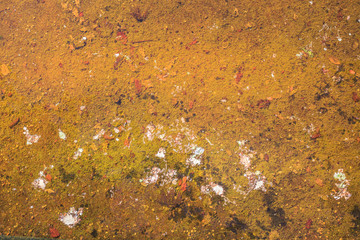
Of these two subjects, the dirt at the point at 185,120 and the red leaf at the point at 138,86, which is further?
the red leaf at the point at 138,86

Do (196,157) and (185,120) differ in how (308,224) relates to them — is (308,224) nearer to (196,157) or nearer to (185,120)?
(196,157)

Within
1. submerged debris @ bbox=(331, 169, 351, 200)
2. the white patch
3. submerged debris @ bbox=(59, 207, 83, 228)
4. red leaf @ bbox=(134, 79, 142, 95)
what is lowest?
submerged debris @ bbox=(59, 207, 83, 228)

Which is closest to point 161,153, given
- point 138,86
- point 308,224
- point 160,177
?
point 160,177

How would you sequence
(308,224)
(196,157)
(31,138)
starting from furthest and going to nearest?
(31,138) < (196,157) < (308,224)

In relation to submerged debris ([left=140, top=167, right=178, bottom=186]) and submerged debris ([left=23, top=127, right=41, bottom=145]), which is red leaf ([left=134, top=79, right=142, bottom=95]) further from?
submerged debris ([left=23, top=127, right=41, bottom=145])

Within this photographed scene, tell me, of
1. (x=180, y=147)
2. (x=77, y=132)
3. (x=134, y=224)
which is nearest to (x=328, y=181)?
(x=180, y=147)

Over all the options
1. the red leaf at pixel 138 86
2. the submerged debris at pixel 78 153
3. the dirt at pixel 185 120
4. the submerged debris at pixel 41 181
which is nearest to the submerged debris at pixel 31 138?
the dirt at pixel 185 120

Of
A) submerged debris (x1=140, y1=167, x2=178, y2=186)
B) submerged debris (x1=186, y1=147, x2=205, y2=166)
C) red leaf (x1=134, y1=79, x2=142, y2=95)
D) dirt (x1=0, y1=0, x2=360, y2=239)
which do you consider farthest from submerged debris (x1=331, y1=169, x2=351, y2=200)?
red leaf (x1=134, y1=79, x2=142, y2=95)

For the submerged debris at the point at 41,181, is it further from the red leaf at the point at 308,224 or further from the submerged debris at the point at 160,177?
the red leaf at the point at 308,224

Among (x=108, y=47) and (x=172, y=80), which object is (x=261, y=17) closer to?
(x=172, y=80)
